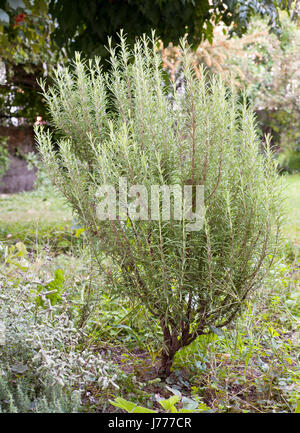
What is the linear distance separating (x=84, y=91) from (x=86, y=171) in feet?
0.93

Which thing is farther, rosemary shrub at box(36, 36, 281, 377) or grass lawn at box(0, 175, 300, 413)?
grass lawn at box(0, 175, 300, 413)

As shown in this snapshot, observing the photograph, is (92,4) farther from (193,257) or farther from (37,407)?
(37,407)

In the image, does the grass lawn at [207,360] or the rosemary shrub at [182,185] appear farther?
the grass lawn at [207,360]

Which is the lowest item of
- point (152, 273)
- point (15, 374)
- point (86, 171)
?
point (15, 374)

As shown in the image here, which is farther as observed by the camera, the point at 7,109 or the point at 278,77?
the point at 278,77

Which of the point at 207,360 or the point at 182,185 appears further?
the point at 207,360

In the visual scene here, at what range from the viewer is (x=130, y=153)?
1300 mm

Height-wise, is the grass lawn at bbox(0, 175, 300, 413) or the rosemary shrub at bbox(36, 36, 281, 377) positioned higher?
the rosemary shrub at bbox(36, 36, 281, 377)

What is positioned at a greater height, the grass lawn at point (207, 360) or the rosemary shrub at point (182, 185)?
the rosemary shrub at point (182, 185)

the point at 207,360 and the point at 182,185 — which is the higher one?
the point at 182,185
